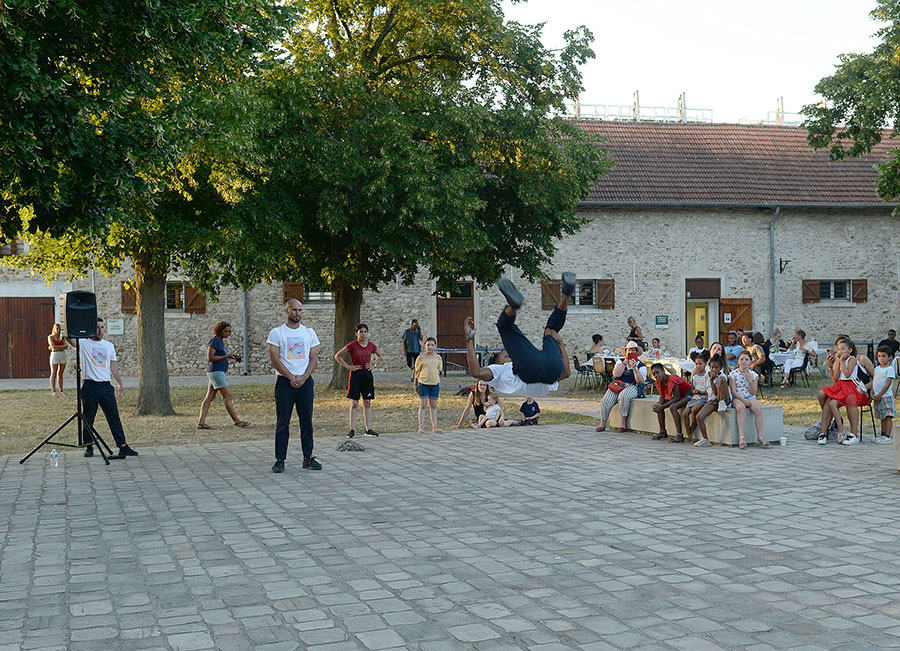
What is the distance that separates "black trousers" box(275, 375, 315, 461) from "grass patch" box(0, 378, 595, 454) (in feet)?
10.7

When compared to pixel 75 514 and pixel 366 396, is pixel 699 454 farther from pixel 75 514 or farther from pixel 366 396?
pixel 75 514

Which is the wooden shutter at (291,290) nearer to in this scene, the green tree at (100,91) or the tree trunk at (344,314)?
the tree trunk at (344,314)

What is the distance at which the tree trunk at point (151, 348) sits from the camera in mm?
17156

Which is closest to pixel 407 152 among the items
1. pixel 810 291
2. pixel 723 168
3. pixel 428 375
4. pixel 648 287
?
pixel 428 375

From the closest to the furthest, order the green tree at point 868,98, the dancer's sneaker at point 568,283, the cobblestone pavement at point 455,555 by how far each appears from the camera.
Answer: the cobblestone pavement at point 455,555 → the dancer's sneaker at point 568,283 → the green tree at point 868,98

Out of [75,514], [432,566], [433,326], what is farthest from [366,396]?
[433,326]

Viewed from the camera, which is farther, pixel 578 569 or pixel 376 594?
pixel 578 569

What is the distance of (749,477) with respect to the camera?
9.69 metres

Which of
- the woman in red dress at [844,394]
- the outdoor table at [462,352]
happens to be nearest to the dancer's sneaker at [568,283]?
the woman in red dress at [844,394]

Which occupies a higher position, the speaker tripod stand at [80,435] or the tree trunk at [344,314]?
the tree trunk at [344,314]

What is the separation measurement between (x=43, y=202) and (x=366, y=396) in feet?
18.0

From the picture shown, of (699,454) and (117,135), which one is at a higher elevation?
(117,135)

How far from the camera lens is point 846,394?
40.9ft

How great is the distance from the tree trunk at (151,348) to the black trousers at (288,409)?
7606mm
